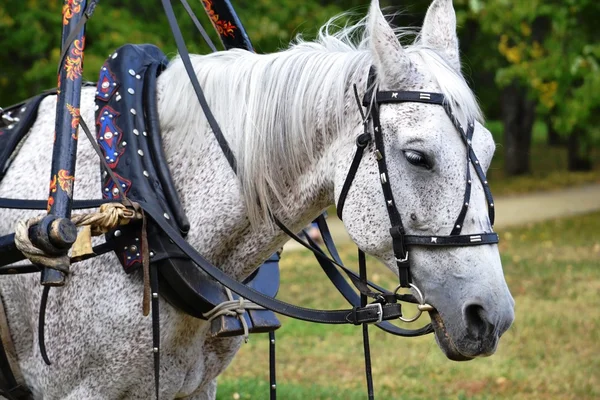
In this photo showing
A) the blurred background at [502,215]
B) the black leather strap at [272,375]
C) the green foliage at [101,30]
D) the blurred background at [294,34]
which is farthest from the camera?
the green foliage at [101,30]

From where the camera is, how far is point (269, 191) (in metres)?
2.89

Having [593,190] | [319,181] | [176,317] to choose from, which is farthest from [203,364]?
[593,190]

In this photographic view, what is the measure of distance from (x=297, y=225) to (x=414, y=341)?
4779 mm

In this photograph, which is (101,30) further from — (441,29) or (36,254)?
(36,254)

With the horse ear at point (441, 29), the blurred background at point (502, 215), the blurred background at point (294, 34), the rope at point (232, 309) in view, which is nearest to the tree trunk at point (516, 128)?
the blurred background at point (502, 215)

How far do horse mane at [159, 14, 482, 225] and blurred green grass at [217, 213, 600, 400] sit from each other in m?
2.62

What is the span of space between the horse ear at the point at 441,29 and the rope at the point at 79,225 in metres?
1.12

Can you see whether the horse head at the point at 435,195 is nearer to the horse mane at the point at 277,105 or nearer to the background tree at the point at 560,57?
the horse mane at the point at 277,105

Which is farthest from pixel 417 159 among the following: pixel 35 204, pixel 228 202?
pixel 35 204

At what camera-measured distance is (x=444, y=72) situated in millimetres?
2684

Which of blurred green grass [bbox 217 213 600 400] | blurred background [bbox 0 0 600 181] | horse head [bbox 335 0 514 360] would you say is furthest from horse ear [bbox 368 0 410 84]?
blurred background [bbox 0 0 600 181]

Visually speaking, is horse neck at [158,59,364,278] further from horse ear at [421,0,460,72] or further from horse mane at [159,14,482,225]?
horse ear at [421,0,460,72]

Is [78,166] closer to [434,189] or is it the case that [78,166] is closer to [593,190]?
[434,189]

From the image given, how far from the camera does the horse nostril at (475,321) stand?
2477 mm
